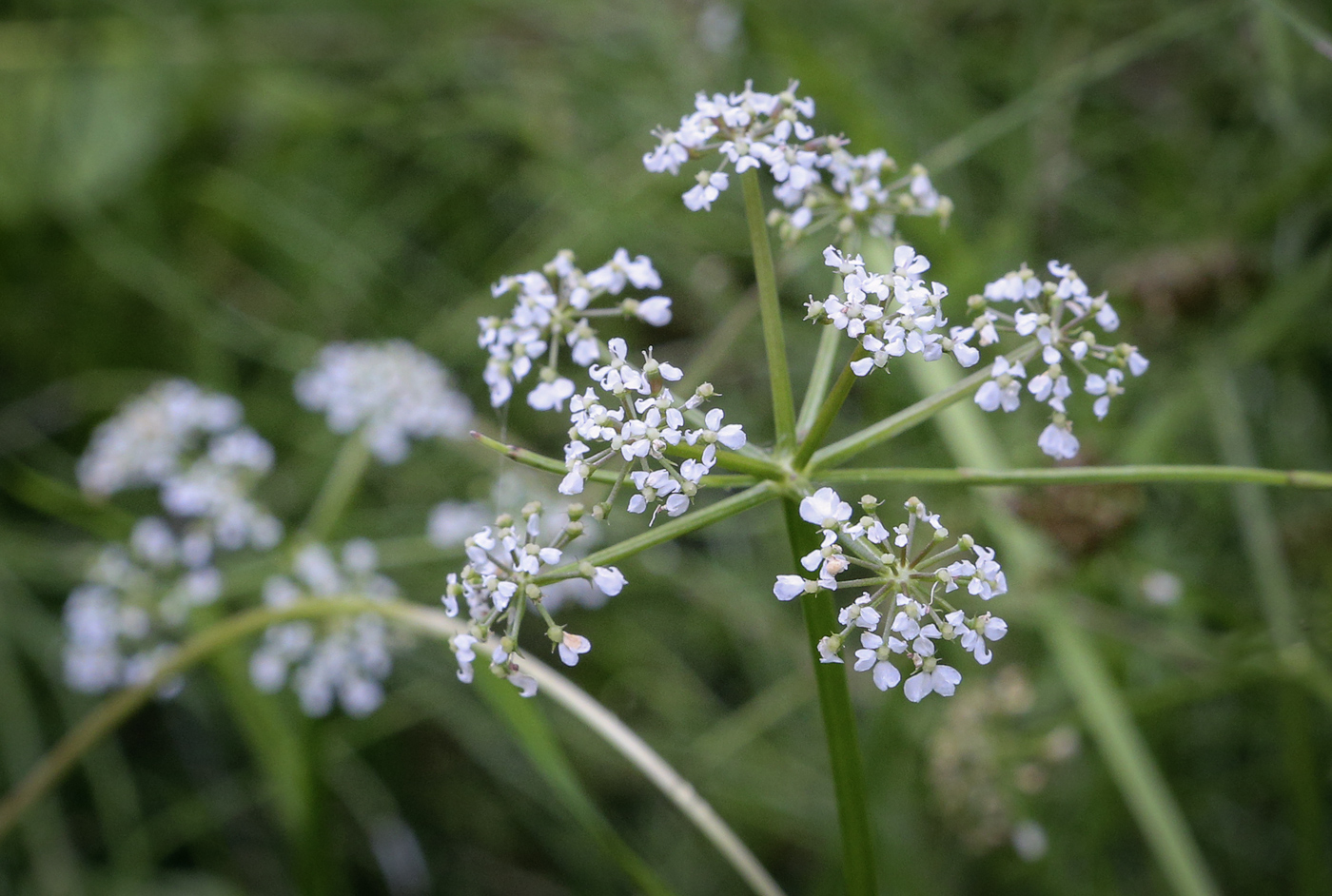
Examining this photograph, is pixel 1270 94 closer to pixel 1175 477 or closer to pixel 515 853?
pixel 1175 477

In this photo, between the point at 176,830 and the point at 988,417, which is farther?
the point at 176,830

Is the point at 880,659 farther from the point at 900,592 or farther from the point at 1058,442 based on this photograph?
the point at 1058,442

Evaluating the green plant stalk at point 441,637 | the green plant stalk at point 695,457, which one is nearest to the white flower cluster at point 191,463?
the green plant stalk at point 441,637

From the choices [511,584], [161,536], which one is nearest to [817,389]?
[511,584]

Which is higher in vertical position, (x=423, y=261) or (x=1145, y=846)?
(x=423, y=261)

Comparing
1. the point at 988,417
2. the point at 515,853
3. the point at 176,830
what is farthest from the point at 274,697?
the point at 988,417

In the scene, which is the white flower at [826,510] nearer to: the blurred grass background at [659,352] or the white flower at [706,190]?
the white flower at [706,190]

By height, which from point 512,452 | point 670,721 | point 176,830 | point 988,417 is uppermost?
point 988,417

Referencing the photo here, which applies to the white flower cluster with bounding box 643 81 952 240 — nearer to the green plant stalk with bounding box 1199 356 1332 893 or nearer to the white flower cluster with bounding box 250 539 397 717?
the green plant stalk with bounding box 1199 356 1332 893
